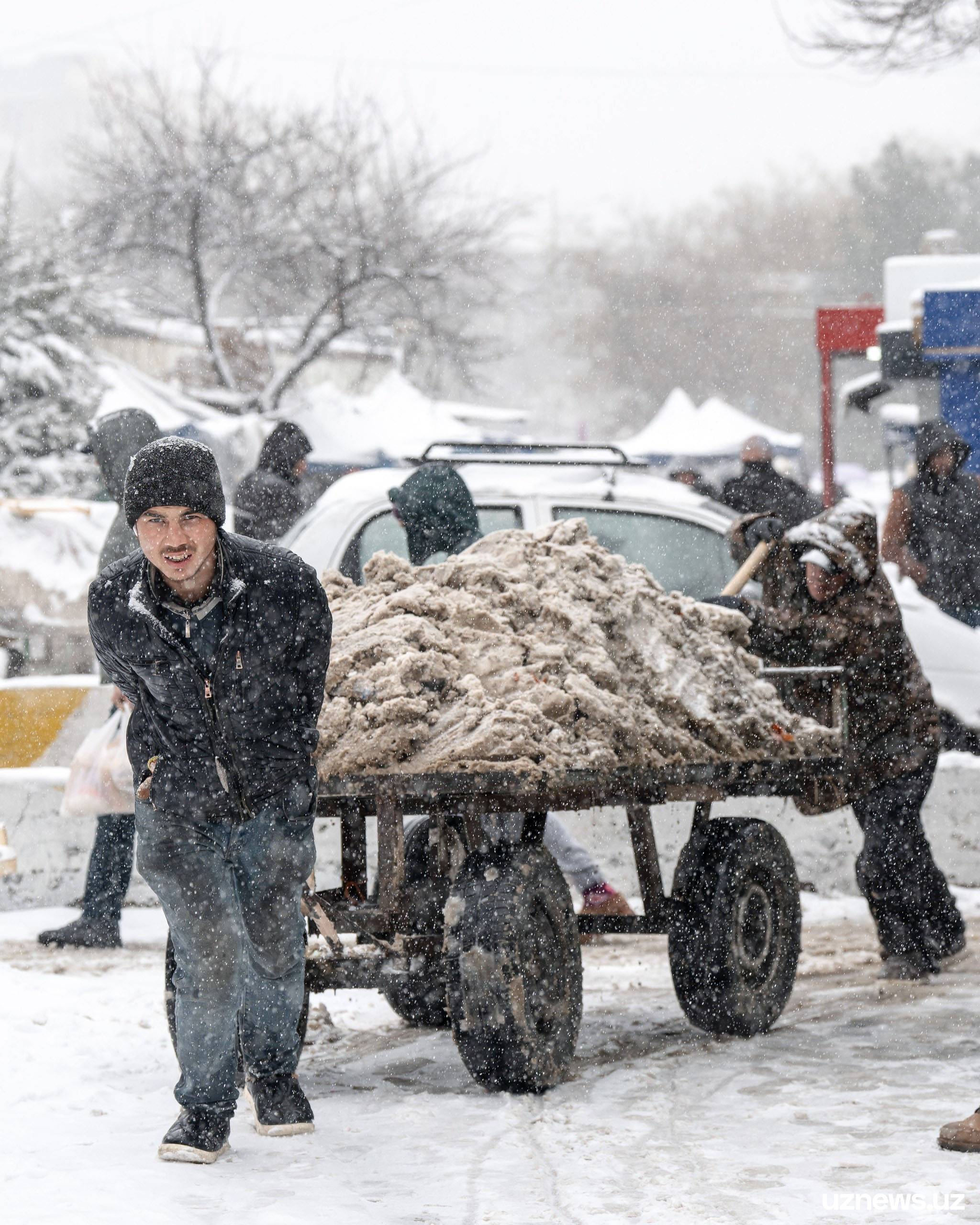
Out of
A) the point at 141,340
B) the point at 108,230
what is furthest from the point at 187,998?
the point at 141,340

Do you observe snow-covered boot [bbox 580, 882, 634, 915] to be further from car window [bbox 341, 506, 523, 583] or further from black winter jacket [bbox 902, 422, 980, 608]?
black winter jacket [bbox 902, 422, 980, 608]

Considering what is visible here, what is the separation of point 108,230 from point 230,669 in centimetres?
3211

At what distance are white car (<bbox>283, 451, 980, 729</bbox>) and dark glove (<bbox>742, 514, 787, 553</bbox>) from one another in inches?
16.9

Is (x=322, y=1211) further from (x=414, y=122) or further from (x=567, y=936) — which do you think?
(x=414, y=122)

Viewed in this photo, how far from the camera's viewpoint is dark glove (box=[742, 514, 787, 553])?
25.1 ft

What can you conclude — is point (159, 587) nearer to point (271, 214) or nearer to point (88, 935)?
point (88, 935)

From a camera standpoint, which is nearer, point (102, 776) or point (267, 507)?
point (102, 776)

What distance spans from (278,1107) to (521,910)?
88 cm

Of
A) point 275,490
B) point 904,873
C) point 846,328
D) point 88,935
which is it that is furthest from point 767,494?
point 846,328

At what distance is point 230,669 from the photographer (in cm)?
456

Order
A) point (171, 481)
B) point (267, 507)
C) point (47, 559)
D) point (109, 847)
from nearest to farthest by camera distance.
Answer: point (171, 481), point (109, 847), point (267, 507), point (47, 559)

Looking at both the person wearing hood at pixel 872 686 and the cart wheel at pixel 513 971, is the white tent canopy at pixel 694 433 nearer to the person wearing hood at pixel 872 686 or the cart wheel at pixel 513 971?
the person wearing hood at pixel 872 686

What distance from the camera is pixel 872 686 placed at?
296 inches

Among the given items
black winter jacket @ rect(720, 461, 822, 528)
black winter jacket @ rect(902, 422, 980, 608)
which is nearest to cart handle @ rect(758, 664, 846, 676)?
black winter jacket @ rect(902, 422, 980, 608)
